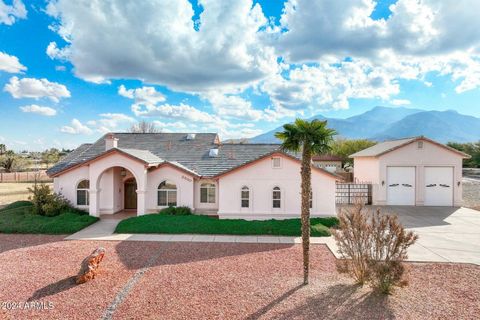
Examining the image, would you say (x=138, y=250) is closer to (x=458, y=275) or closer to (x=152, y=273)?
(x=152, y=273)

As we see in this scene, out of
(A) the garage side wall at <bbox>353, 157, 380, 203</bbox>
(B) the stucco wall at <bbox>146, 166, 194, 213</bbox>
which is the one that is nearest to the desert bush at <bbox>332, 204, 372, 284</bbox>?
(B) the stucco wall at <bbox>146, 166, 194, 213</bbox>

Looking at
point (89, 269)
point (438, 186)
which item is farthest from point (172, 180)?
point (438, 186)

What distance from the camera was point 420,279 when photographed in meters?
9.32

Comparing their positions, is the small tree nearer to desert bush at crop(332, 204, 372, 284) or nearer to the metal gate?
the metal gate

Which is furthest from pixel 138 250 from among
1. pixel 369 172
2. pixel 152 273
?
pixel 369 172

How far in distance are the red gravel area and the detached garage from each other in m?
13.1

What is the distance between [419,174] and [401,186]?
1628 millimetres

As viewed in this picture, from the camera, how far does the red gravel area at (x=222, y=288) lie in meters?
7.22

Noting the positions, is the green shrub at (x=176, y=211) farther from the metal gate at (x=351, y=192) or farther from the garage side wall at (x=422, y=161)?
the garage side wall at (x=422, y=161)

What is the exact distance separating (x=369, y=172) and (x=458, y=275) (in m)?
15.7

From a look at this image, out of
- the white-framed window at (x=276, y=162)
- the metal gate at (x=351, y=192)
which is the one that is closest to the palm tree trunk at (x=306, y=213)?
the white-framed window at (x=276, y=162)

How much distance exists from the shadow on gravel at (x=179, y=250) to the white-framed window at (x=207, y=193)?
6017mm

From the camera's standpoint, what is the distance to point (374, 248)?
870cm

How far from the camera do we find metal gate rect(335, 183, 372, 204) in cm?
2356
